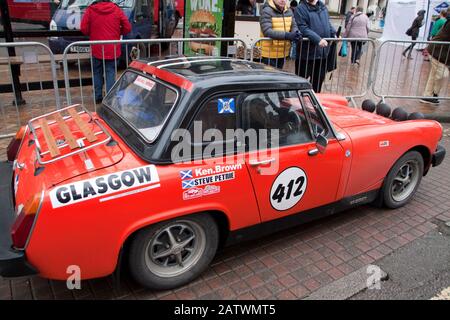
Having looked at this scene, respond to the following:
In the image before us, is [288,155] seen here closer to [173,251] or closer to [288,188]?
[288,188]

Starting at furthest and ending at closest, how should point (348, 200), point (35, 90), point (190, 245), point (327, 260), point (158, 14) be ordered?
point (158, 14) → point (35, 90) → point (348, 200) → point (327, 260) → point (190, 245)

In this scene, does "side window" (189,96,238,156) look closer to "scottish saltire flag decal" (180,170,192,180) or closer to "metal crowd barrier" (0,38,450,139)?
"scottish saltire flag decal" (180,170,192,180)

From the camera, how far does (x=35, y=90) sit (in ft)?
23.4

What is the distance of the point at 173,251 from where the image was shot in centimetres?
279

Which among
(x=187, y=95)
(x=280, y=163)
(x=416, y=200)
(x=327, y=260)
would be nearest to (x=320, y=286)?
(x=327, y=260)

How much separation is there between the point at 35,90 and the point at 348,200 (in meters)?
5.99

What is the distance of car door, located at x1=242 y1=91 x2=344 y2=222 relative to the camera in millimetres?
2953

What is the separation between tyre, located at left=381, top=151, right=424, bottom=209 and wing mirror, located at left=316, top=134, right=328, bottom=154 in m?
1.15

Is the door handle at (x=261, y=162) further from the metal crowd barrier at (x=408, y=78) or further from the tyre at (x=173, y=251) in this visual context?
the metal crowd barrier at (x=408, y=78)

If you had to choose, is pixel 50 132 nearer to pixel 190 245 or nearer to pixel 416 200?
pixel 190 245

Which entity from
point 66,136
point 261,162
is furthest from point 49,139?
point 261,162

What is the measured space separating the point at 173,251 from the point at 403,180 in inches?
105

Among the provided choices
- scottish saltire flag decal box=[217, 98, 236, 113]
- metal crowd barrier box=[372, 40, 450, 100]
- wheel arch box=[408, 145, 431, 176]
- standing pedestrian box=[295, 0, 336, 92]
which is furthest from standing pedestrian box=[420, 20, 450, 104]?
scottish saltire flag decal box=[217, 98, 236, 113]

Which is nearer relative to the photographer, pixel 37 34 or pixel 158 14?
pixel 37 34
